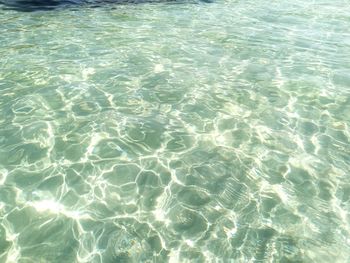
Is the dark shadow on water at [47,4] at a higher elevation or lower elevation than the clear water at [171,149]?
lower

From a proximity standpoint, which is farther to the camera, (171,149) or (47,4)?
(47,4)

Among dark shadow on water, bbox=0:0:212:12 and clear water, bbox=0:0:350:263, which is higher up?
A: clear water, bbox=0:0:350:263

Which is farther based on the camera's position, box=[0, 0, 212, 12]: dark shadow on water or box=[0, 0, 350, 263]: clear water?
box=[0, 0, 212, 12]: dark shadow on water

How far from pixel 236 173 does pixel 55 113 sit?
4779 mm

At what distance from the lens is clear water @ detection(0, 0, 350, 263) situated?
5.89 metres

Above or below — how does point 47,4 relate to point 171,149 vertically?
below

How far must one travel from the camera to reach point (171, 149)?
7.95m

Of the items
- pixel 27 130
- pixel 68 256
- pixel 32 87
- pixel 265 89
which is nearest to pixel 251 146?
pixel 265 89

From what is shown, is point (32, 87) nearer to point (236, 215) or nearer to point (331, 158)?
point (236, 215)

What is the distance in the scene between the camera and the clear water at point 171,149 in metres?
5.89

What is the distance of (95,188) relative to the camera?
267 inches

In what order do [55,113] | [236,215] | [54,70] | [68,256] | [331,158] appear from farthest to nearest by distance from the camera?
[54,70]
[55,113]
[331,158]
[236,215]
[68,256]

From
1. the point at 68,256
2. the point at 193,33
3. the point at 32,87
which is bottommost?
the point at 193,33

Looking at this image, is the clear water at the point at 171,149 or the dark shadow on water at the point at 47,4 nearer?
the clear water at the point at 171,149
